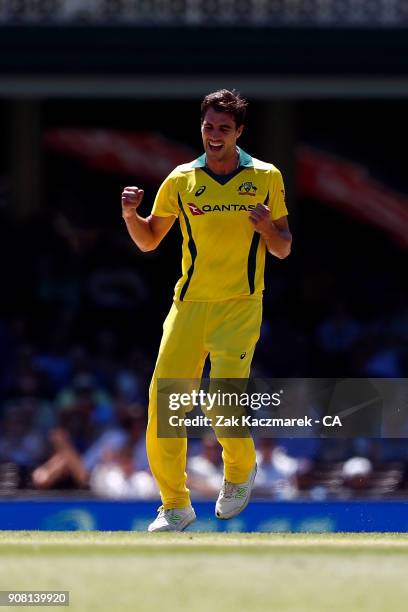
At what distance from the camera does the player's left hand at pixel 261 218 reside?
667cm

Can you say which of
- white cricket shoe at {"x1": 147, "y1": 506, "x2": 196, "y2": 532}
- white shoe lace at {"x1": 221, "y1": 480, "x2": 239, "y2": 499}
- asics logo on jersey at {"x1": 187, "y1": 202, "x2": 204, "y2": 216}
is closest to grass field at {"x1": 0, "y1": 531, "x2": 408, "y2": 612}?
white cricket shoe at {"x1": 147, "y1": 506, "x2": 196, "y2": 532}

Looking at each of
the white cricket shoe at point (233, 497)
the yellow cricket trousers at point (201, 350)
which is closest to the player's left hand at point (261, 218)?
the yellow cricket trousers at point (201, 350)

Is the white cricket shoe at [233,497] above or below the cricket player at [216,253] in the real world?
below

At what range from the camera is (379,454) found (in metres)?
11.6

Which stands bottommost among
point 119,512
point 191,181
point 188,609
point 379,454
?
point 379,454

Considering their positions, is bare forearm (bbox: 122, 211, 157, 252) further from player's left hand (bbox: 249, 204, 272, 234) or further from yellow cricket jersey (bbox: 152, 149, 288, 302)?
player's left hand (bbox: 249, 204, 272, 234)

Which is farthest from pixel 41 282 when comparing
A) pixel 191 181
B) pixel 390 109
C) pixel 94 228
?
pixel 191 181

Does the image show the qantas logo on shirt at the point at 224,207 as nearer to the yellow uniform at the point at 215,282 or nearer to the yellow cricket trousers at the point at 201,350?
the yellow uniform at the point at 215,282

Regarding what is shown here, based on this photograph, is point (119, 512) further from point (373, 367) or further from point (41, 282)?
point (41, 282)

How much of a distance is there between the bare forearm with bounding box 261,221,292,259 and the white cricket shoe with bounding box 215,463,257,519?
0.95m

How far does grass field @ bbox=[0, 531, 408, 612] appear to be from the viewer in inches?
215

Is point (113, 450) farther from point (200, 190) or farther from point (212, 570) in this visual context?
point (212, 570)

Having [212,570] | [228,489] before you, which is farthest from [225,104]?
[212,570]

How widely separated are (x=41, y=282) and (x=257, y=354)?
7.80 ft
